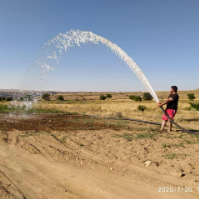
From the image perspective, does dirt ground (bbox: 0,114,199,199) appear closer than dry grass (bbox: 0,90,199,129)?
Yes

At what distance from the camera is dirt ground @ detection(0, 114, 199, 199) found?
3.81 metres

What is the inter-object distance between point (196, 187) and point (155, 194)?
879 mm

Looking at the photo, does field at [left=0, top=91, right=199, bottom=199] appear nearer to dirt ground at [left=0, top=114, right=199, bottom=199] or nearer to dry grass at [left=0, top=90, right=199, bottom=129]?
dirt ground at [left=0, top=114, right=199, bottom=199]

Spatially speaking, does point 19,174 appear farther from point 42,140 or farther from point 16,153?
point 42,140

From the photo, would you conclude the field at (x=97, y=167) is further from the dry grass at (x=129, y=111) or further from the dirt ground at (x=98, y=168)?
the dry grass at (x=129, y=111)

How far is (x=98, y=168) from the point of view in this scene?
16.0 ft

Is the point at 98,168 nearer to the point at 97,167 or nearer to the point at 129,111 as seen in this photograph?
the point at 97,167

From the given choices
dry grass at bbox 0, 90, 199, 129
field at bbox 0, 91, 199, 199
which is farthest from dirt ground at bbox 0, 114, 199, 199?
dry grass at bbox 0, 90, 199, 129

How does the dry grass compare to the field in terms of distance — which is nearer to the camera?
the field

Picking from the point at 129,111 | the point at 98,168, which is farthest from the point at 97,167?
the point at 129,111

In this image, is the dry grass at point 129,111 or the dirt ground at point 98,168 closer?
the dirt ground at point 98,168

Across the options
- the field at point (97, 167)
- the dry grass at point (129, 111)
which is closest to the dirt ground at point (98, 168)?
the field at point (97, 167)

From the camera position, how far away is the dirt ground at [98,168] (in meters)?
3.81

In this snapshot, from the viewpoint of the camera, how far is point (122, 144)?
681 centimetres
